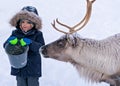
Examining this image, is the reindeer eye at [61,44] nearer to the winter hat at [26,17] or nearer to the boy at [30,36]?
the boy at [30,36]

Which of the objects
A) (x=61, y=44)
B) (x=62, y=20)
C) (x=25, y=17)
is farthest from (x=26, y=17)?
(x=62, y=20)

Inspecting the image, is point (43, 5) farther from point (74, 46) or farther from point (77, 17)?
point (74, 46)

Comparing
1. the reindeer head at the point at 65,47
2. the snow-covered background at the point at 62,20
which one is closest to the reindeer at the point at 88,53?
the reindeer head at the point at 65,47

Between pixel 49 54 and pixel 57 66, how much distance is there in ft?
6.05

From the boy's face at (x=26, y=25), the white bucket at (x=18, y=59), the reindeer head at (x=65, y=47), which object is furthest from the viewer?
the boy's face at (x=26, y=25)

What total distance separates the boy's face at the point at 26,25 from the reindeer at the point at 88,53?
0.28 metres

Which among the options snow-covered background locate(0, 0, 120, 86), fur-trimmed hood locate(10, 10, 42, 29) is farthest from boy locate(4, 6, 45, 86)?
snow-covered background locate(0, 0, 120, 86)

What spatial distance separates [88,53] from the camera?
15.1ft

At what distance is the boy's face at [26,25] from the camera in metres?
4.69

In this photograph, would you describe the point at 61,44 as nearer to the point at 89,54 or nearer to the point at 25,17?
the point at 89,54

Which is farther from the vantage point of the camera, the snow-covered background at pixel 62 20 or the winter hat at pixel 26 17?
the snow-covered background at pixel 62 20

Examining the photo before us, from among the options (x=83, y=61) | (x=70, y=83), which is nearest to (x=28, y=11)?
(x=83, y=61)

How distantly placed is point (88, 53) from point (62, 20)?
13.5ft

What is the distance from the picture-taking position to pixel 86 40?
463cm
